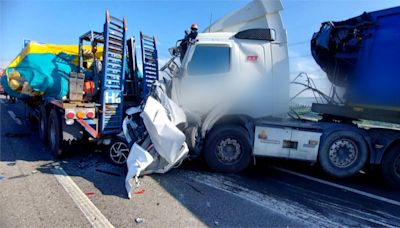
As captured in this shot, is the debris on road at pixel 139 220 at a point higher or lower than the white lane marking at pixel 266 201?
higher

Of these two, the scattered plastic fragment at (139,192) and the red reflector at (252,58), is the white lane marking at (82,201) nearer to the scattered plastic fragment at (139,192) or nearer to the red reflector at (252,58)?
the scattered plastic fragment at (139,192)

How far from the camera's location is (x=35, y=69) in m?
5.77

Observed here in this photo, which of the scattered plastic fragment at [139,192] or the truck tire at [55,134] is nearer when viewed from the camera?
the scattered plastic fragment at [139,192]

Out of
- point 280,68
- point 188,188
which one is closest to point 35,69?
point 188,188

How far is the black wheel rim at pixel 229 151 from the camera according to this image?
487 cm

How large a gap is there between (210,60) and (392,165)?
3.86 metres

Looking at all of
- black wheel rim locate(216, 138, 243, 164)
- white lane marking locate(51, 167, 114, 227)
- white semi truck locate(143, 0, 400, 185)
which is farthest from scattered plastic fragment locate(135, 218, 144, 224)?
black wheel rim locate(216, 138, 243, 164)

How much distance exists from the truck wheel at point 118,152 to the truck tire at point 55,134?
1.01 meters

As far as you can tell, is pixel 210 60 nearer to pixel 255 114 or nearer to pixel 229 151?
pixel 255 114

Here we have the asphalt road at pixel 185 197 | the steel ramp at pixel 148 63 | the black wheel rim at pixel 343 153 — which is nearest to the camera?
the asphalt road at pixel 185 197

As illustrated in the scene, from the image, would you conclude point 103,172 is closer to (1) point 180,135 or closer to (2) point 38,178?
(2) point 38,178

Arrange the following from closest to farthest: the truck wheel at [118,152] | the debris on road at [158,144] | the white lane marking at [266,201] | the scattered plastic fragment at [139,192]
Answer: the white lane marking at [266,201], the scattered plastic fragment at [139,192], the debris on road at [158,144], the truck wheel at [118,152]

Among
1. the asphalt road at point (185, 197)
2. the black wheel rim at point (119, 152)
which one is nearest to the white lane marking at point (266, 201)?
the asphalt road at point (185, 197)

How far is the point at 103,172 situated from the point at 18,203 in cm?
140
